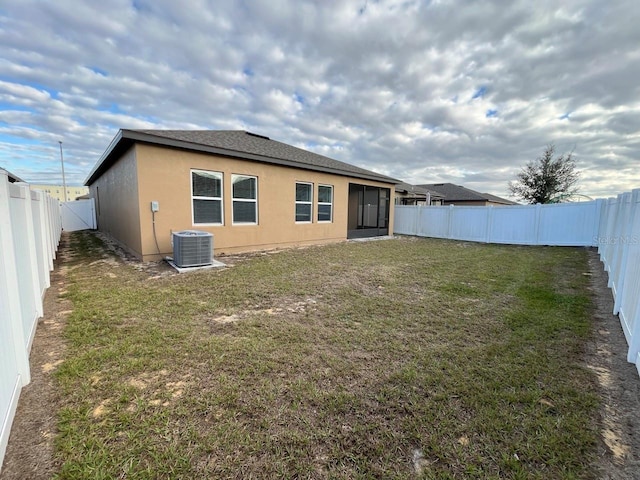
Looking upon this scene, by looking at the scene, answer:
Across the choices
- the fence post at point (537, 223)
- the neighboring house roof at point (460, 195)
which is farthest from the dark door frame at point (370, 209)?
the neighboring house roof at point (460, 195)

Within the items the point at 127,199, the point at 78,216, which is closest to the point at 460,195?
the point at 127,199

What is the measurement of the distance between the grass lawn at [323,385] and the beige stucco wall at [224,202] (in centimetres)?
252

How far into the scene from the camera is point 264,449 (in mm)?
1630

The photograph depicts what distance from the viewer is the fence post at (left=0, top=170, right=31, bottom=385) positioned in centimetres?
186

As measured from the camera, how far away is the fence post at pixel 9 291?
1863 mm

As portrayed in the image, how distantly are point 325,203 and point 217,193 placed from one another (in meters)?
4.60

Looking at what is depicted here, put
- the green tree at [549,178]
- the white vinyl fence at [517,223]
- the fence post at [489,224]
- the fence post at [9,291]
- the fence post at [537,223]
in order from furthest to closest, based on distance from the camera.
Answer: the green tree at [549,178] → the fence post at [489,224] → the fence post at [537,223] → the white vinyl fence at [517,223] → the fence post at [9,291]

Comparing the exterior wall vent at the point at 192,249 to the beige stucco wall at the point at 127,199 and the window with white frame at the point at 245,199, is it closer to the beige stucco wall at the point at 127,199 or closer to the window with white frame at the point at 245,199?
the beige stucco wall at the point at 127,199

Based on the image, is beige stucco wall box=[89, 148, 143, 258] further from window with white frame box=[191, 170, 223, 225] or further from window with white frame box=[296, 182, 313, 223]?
window with white frame box=[296, 182, 313, 223]

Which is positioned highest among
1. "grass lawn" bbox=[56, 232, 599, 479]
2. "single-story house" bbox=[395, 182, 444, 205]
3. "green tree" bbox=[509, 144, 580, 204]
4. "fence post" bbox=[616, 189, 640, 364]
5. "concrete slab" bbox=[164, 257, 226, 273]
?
"green tree" bbox=[509, 144, 580, 204]

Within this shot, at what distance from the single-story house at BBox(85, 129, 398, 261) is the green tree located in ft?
72.3

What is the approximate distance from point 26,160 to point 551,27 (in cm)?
4594

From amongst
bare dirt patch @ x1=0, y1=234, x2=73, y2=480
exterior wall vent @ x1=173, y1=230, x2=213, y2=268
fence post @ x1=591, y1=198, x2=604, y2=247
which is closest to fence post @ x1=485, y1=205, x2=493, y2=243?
fence post @ x1=591, y1=198, x2=604, y2=247

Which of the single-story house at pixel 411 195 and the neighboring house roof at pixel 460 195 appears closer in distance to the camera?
the single-story house at pixel 411 195
